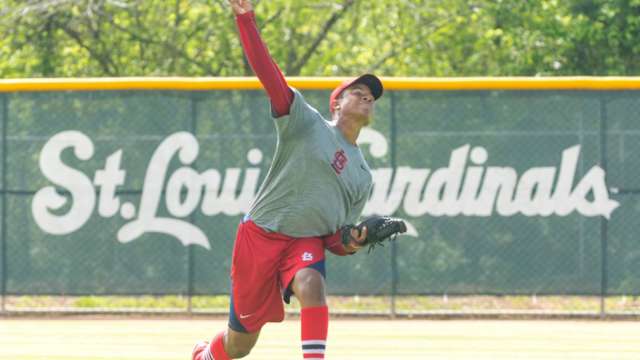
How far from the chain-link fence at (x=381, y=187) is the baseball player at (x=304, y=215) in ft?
17.5

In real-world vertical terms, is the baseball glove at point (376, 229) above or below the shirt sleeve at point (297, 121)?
below

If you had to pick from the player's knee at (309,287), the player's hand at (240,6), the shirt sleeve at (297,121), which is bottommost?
the player's knee at (309,287)

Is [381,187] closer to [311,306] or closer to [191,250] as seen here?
[191,250]

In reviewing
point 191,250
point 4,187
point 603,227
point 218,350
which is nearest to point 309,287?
point 218,350

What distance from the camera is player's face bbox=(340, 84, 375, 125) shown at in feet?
25.3

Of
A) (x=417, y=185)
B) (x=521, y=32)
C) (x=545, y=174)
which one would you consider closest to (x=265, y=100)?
(x=417, y=185)

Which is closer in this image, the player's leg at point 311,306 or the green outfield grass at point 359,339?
the player's leg at point 311,306

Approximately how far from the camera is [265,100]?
13305 millimetres

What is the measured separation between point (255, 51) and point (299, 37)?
1321 cm

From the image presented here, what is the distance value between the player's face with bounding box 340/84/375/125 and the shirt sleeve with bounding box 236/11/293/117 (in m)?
0.42

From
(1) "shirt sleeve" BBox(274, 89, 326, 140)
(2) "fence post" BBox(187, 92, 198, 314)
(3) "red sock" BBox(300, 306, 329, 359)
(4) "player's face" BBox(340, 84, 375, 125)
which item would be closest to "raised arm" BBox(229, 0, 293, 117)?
(1) "shirt sleeve" BBox(274, 89, 326, 140)

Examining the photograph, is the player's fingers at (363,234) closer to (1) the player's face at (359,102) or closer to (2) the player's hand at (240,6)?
(1) the player's face at (359,102)

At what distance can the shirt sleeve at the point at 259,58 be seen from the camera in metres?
7.25

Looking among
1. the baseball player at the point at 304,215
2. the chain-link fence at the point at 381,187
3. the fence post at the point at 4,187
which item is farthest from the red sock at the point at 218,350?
the fence post at the point at 4,187
